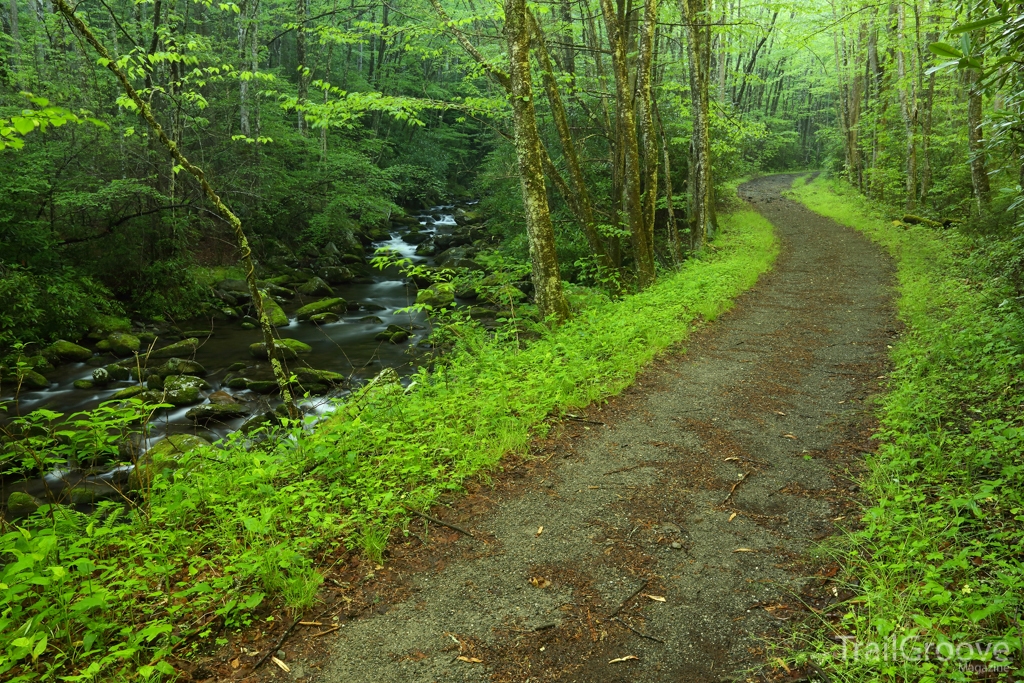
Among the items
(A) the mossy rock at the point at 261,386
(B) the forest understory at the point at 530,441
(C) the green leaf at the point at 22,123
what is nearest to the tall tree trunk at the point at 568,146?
(B) the forest understory at the point at 530,441

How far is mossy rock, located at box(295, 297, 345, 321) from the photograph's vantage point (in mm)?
15336

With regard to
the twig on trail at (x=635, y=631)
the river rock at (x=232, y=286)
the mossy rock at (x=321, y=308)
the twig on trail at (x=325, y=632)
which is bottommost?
the twig on trail at (x=635, y=631)

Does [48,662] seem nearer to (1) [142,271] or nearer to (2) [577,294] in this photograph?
(2) [577,294]

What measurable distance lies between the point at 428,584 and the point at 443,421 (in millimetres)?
2105

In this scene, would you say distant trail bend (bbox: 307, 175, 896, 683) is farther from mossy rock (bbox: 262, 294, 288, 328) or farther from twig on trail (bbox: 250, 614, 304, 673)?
mossy rock (bbox: 262, 294, 288, 328)

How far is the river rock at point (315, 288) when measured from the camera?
678 inches

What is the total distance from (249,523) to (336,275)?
16294 millimetres

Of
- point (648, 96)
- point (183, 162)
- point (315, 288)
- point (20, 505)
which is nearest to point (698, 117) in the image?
point (648, 96)

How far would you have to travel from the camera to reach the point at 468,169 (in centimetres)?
3375

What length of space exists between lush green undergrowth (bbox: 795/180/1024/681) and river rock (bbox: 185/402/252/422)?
904 centimetres

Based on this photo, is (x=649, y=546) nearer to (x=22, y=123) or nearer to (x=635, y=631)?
(x=635, y=631)

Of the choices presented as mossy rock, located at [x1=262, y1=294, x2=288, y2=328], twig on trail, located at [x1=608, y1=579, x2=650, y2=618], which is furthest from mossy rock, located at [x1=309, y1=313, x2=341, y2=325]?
twig on trail, located at [x1=608, y1=579, x2=650, y2=618]

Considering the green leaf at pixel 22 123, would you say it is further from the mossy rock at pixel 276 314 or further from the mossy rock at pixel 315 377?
the mossy rock at pixel 276 314

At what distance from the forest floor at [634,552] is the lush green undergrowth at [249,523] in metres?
0.35
